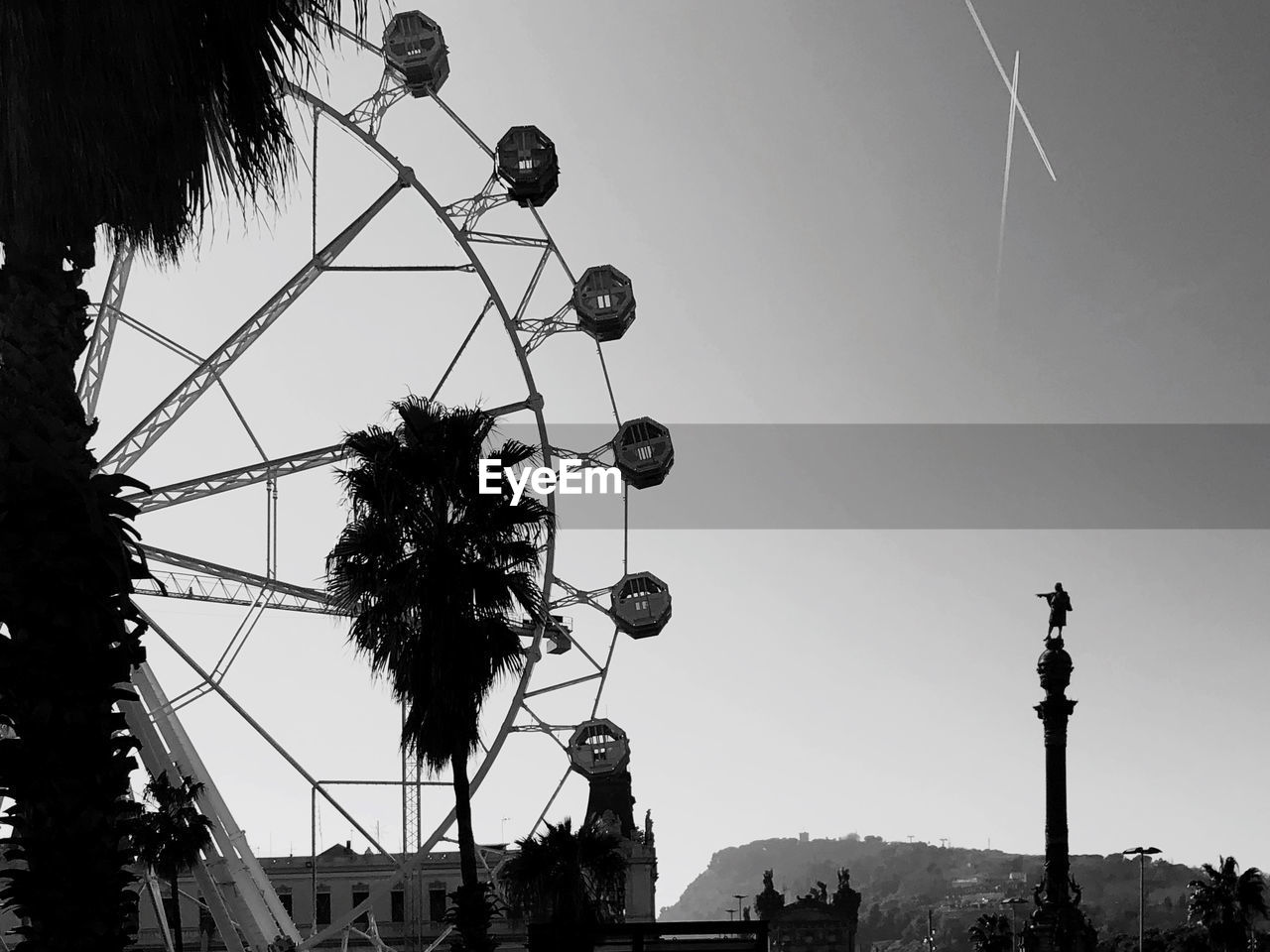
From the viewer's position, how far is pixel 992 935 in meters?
88.5

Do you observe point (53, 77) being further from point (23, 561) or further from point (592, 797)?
point (592, 797)

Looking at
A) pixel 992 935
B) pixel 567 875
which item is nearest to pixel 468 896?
pixel 567 875

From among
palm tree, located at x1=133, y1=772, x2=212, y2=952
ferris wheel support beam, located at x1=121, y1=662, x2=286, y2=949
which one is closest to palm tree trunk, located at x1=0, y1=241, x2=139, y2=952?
ferris wheel support beam, located at x1=121, y1=662, x2=286, y2=949

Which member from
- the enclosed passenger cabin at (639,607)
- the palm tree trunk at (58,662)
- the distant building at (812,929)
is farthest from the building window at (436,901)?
the palm tree trunk at (58,662)

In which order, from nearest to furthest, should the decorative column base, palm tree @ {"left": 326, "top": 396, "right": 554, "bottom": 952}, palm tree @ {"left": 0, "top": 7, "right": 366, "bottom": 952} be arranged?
palm tree @ {"left": 0, "top": 7, "right": 366, "bottom": 952} → palm tree @ {"left": 326, "top": 396, "right": 554, "bottom": 952} → the decorative column base

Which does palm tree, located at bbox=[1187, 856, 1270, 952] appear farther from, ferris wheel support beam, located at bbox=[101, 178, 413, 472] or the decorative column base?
ferris wheel support beam, located at bbox=[101, 178, 413, 472]

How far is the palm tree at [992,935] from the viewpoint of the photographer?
86.7m

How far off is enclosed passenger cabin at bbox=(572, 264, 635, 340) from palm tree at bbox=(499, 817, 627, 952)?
34.3 ft

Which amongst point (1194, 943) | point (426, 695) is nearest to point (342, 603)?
point (426, 695)

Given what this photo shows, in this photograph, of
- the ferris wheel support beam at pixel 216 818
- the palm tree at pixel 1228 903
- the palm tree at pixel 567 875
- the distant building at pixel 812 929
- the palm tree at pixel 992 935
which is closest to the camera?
the palm tree at pixel 567 875

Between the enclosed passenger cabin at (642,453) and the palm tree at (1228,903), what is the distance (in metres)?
40.2

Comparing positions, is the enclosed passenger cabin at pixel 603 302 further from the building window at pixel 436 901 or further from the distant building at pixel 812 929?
the distant building at pixel 812 929

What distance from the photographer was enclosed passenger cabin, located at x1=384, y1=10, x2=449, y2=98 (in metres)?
33.3

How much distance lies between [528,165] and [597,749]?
1185 centimetres
